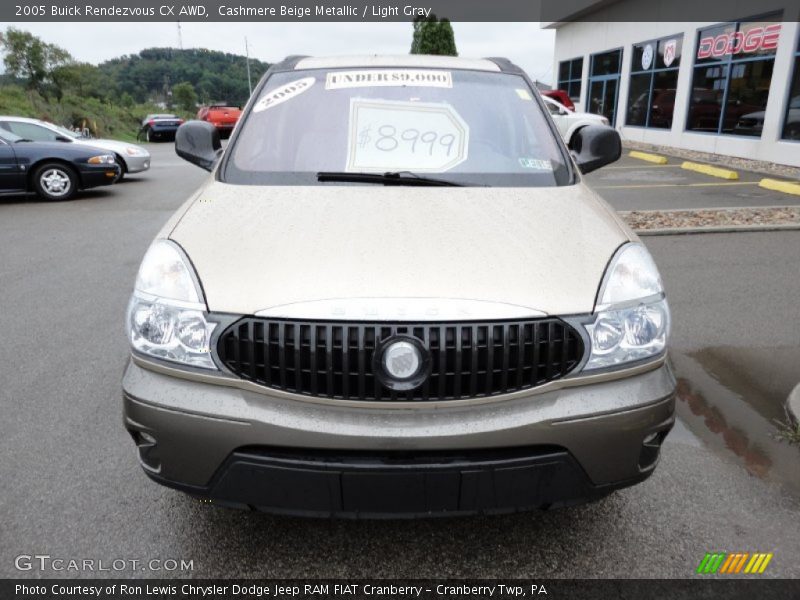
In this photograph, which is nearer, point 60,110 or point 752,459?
point 752,459

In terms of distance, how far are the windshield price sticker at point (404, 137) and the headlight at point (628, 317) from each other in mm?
1041

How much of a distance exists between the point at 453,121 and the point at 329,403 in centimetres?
176

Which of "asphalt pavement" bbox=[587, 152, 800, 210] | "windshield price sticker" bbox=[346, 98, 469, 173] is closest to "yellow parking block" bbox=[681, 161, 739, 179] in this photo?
"asphalt pavement" bbox=[587, 152, 800, 210]

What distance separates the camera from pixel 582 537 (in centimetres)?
241

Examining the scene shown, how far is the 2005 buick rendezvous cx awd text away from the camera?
185 cm

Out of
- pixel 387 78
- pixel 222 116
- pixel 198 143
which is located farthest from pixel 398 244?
pixel 222 116

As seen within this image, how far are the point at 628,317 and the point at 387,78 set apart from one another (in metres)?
1.96

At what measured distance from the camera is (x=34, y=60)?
104 feet

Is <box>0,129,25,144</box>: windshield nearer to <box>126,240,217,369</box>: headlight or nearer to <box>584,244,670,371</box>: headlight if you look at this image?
<box>126,240,217,369</box>: headlight

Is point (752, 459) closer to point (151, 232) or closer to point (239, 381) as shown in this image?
point (239, 381)

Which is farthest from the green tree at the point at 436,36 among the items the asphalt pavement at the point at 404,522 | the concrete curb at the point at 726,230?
the asphalt pavement at the point at 404,522

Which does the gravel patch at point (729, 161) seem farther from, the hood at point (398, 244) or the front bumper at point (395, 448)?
the front bumper at point (395, 448)

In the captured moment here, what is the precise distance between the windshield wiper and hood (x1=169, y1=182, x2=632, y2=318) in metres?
0.09

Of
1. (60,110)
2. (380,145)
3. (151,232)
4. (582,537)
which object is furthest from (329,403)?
(60,110)
